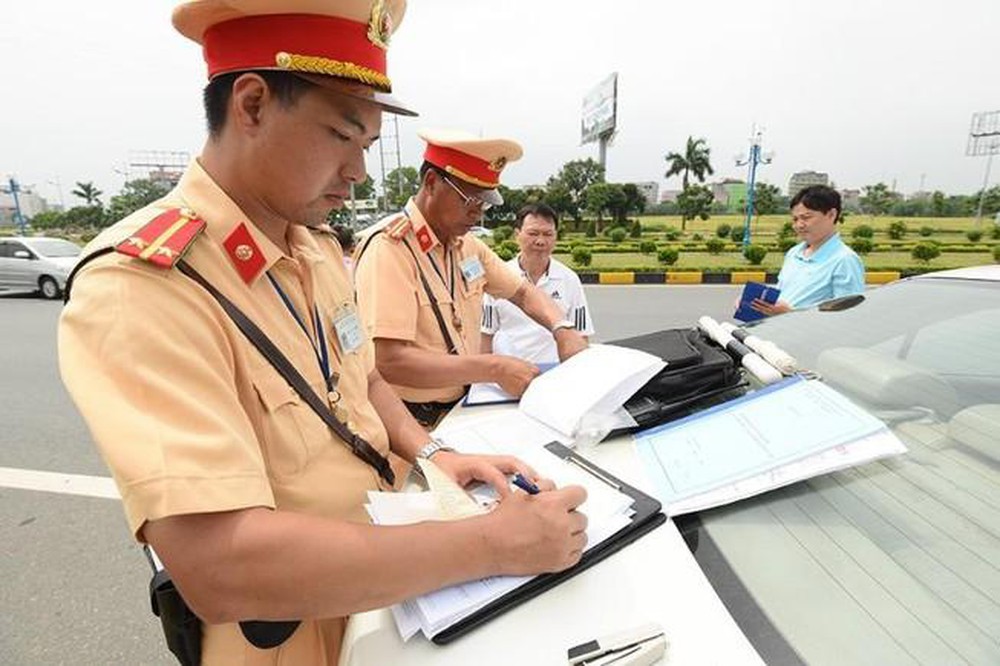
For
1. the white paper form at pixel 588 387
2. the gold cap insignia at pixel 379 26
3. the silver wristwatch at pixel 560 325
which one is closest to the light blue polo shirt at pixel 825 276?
the silver wristwatch at pixel 560 325

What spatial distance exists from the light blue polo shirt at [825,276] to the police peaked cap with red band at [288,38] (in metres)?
2.85

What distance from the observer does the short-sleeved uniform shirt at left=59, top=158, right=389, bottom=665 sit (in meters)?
0.62

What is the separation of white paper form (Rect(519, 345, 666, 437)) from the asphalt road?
1535 mm

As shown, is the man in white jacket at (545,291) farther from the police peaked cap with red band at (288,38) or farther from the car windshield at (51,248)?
the car windshield at (51,248)

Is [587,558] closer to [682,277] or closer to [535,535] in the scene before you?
[535,535]

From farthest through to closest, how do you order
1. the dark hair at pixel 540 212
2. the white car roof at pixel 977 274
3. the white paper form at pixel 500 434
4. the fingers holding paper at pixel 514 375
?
the dark hair at pixel 540 212
the fingers holding paper at pixel 514 375
the white car roof at pixel 977 274
the white paper form at pixel 500 434

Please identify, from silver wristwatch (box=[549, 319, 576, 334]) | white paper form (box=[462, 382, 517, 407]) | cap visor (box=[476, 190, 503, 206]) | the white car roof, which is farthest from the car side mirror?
cap visor (box=[476, 190, 503, 206])

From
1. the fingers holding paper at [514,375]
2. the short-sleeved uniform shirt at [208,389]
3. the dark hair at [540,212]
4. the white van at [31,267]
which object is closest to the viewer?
the short-sleeved uniform shirt at [208,389]

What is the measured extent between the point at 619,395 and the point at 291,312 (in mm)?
722

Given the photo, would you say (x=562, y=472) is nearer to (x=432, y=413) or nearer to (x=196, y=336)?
(x=196, y=336)

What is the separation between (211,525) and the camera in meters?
0.64

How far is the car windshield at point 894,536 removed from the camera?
653 millimetres

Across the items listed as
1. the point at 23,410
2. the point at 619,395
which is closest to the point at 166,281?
the point at 619,395

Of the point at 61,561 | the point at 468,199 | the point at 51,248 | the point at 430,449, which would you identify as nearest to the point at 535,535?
the point at 430,449
